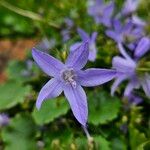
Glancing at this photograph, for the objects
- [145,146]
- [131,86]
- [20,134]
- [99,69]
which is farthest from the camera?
[20,134]

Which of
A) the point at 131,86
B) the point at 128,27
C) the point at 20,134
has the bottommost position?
the point at 20,134

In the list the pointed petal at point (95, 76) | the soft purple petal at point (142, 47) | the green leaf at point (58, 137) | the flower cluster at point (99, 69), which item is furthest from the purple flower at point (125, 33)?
the pointed petal at point (95, 76)

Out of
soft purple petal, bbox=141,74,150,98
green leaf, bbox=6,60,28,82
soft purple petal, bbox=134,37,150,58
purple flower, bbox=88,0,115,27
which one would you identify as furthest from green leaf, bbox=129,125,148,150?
green leaf, bbox=6,60,28,82

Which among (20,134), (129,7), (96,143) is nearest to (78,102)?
(96,143)

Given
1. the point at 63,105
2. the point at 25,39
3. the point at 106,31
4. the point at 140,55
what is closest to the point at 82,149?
the point at 63,105

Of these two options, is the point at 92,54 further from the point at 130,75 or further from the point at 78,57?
the point at 78,57

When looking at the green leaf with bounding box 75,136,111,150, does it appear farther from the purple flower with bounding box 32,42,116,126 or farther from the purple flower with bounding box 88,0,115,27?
the purple flower with bounding box 88,0,115,27
